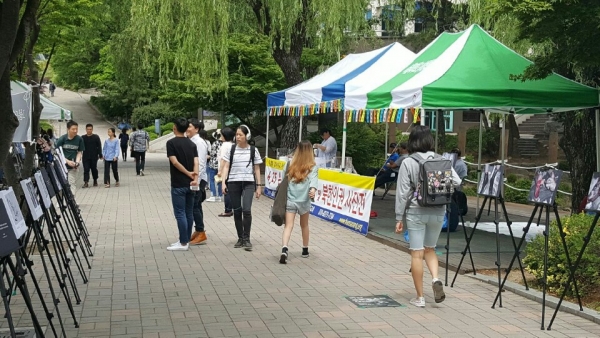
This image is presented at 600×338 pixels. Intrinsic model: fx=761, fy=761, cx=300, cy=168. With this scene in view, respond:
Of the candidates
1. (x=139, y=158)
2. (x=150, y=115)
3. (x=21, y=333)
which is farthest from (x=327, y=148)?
(x=150, y=115)

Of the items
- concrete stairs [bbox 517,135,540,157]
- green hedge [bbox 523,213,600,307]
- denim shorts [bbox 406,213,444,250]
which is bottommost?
concrete stairs [bbox 517,135,540,157]

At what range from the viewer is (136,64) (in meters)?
32.7

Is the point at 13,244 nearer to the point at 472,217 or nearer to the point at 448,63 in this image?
the point at 448,63

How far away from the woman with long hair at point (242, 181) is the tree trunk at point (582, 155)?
5.24 meters

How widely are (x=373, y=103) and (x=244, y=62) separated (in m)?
13.6

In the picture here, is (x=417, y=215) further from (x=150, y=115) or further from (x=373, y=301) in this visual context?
(x=150, y=115)

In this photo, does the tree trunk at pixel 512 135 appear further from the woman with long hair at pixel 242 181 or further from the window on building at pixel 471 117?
the woman with long hair at pixel 242 181

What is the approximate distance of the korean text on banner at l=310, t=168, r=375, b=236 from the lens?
529 inches

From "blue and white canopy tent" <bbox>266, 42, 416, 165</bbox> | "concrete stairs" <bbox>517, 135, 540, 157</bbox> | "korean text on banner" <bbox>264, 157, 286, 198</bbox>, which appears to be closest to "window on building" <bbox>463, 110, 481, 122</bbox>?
"concrete stairs" <bbox>517, 135, 540, 157</bbox>

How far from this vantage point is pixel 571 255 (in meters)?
8.16

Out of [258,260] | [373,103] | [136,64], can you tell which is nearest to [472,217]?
[373,103]

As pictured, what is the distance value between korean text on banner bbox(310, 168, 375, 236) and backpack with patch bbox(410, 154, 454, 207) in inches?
215

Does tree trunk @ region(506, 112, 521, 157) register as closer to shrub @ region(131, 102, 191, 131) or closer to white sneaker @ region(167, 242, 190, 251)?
shrub @ region(131, 102, 191, 131)

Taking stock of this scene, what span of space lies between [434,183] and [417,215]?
1.27ft
